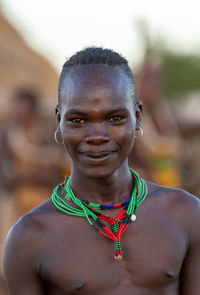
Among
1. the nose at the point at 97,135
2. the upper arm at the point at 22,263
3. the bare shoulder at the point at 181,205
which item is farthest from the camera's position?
the bare shoulder at the point at 181,205

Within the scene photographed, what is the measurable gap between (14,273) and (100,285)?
13.9 inches

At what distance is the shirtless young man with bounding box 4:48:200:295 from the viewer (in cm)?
235

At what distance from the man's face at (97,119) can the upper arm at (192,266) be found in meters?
0.42

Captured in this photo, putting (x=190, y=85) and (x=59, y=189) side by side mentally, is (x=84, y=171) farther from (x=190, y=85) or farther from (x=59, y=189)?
(x=190, y=85)

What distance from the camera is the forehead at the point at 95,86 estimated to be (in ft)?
7.68

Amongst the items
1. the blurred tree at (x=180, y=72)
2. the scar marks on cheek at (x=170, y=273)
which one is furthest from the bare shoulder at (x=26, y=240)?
the blurred tree at (x=180, y=72)

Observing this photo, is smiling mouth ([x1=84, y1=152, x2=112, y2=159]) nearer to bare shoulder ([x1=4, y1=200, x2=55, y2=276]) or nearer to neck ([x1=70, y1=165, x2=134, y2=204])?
neck ([x1=70, y1=165, x2=134, y2=204])

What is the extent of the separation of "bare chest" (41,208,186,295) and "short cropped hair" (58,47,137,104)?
1.91 ft

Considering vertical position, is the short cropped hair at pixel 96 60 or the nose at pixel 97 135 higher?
the short cropped hair at pixel 96 60

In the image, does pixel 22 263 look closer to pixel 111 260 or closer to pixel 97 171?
pixel 111 260

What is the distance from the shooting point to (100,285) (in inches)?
93.6

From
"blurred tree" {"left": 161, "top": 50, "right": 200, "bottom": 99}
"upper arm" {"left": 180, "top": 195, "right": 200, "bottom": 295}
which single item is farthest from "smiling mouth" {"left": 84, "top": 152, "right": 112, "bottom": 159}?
"blurred tree" {"left": 161, "top": 50, "right": 200, "bottom": 99}

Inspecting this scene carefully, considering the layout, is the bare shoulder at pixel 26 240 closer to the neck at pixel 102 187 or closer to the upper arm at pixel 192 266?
the neck at pixel 102 187

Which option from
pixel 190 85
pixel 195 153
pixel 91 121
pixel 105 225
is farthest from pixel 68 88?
pixel 190 85
